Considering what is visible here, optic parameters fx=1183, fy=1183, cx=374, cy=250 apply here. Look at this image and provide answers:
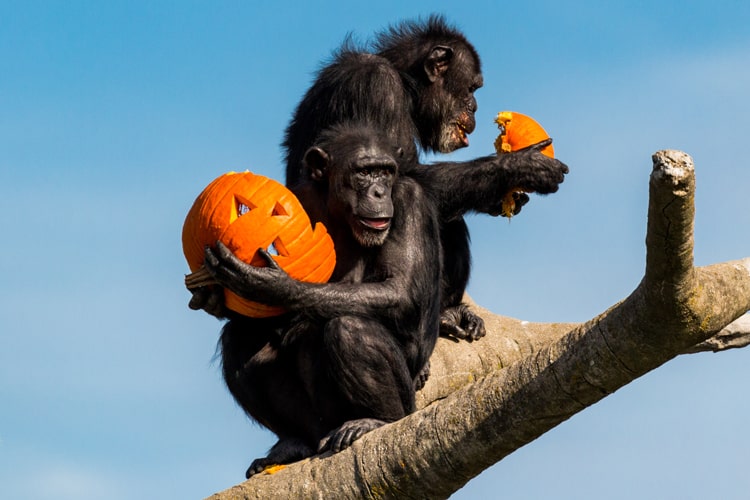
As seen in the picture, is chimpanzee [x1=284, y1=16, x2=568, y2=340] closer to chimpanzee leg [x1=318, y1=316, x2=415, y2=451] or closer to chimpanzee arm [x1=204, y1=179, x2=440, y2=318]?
chimpanzee arm [x1=204, y1=179, x2=440, y2=318]

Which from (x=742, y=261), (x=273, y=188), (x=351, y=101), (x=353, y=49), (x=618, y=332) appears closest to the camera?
(x=618, y=332)

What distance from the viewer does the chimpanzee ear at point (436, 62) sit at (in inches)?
413

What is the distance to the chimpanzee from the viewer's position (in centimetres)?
944

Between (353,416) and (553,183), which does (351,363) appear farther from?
(553,183)

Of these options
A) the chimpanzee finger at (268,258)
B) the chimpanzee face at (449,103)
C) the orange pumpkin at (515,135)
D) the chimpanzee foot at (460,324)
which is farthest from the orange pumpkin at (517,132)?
the chimpanzee finger at (268,258)

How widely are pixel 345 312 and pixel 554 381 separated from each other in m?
2.36

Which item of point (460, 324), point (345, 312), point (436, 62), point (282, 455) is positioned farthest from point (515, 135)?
point (282, 455)

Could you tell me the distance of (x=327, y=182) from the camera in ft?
27.6

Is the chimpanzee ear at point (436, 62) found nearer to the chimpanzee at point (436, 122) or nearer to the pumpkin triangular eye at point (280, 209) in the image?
the chimpanzee at point (436, 122)

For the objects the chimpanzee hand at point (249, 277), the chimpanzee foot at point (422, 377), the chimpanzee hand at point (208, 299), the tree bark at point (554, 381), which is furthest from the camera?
the chimpanzee foot at point (422, 377)

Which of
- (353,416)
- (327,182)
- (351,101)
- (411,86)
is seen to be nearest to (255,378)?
(353,416)

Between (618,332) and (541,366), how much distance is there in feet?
1.46

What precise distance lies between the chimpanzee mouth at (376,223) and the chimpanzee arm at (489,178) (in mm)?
1417

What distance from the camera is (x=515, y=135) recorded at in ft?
32.1
